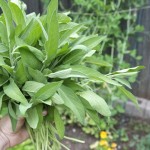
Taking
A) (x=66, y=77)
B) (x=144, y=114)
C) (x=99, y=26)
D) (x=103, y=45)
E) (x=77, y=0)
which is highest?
(x=66, y=77)

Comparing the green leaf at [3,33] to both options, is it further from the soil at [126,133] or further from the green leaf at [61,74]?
the soil at [126,133]

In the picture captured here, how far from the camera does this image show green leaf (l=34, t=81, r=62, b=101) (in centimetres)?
70

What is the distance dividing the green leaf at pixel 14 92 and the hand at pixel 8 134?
7.5 inches

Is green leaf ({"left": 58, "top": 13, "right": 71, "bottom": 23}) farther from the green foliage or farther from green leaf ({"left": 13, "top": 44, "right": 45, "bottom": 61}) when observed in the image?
the green foliage

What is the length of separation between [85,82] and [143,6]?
55.4 inches

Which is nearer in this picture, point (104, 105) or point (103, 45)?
point (104, 105)

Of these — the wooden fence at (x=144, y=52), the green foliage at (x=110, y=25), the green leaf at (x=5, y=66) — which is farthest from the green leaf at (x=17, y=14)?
the wooden fence at (x=144, y=52)

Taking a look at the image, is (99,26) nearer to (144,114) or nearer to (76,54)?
(144,114)

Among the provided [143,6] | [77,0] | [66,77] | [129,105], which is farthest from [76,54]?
[129,105]

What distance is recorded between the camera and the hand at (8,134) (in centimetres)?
93

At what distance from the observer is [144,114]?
2426 mm

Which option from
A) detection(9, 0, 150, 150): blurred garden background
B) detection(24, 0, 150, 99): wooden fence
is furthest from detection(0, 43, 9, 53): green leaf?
detection(24, 0, 150, 99): wooden fence

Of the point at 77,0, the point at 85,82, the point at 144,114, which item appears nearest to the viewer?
the point at 85,82

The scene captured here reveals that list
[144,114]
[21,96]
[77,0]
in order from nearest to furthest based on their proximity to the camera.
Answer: [21,96] < [77,0] < [144,114]
